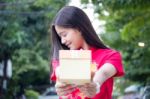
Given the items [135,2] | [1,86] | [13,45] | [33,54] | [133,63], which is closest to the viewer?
[135,2]

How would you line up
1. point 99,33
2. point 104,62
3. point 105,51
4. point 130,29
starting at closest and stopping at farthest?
point 104,62 < point 105,51 < point 99,33 < point 130,29

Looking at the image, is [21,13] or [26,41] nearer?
[21,13]

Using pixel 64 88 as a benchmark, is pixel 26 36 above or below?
below

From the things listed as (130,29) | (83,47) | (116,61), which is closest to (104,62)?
(116,61)

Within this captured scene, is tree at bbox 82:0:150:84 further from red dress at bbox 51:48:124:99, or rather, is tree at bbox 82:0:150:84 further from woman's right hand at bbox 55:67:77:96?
woman's right hand at bbox 55:67:77:96

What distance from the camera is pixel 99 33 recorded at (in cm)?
1117

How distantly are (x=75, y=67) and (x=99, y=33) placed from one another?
8.62 m

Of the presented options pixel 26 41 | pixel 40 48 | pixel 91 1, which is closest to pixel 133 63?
pixel 26 41

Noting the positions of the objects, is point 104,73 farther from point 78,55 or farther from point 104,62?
point 78,55

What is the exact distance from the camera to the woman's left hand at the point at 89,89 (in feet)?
8.54

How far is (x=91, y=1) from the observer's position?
11.6 metres

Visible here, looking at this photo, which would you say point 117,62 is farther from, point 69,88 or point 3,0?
point 3,0

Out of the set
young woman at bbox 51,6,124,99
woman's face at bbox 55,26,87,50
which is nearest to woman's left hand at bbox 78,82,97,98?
young woman at bbox 51,6,124,99

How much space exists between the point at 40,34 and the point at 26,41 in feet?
25.7
